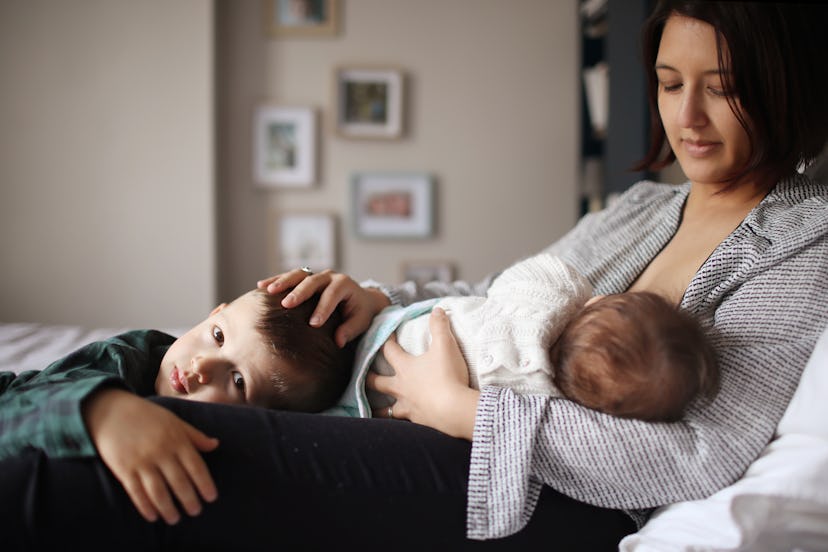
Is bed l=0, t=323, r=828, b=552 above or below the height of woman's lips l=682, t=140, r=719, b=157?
below

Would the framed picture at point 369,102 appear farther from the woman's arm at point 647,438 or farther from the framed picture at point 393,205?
the woman's arm at point 647,438

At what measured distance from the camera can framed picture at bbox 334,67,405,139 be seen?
12.8 feet

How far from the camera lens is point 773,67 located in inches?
49.8

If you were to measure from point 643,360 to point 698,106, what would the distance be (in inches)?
22.5

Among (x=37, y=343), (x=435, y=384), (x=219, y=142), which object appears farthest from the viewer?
(x=219, y=142)

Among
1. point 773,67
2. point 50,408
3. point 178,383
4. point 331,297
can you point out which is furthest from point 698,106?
point 50,408

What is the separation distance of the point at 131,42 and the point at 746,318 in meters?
3.37

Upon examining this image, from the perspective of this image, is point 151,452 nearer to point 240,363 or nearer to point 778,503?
point 240,363

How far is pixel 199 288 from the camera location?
12.2 feet

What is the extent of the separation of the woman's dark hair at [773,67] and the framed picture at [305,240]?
111 inches

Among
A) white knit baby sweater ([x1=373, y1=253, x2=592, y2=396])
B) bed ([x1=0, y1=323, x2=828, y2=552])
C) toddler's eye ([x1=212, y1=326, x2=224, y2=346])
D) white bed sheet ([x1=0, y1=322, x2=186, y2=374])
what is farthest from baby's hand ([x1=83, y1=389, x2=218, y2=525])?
white bed sheet ([x1=0, y1=322, x2=186, y2=374])

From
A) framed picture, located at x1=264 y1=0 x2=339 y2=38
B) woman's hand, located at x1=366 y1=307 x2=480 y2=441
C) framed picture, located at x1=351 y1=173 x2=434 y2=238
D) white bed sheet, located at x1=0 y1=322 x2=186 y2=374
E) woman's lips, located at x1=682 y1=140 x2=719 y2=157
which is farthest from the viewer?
framed picture, located at x1=351 y1=173 x2=434 y2=238

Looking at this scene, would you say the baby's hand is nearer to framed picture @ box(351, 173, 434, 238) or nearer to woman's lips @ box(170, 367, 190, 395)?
woman's lips @ box(170, 367, 190, 395)

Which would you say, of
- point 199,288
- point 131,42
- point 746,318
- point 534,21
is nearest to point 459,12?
point 534,21
